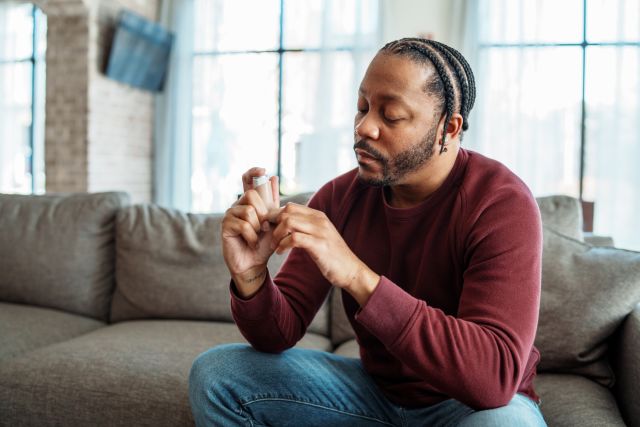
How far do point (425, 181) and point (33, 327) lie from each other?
60.3 inches

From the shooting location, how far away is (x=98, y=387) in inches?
63.6

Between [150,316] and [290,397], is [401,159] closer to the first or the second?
[290,397]

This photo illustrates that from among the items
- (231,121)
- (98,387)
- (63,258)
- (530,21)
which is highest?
(530,21)

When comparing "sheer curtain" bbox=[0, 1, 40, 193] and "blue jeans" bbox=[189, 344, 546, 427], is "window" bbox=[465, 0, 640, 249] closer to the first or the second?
"blue jeans" bbox=[189, 344, 546, 427]

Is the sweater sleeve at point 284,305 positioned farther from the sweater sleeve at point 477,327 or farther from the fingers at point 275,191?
the sweater sleeve at point 477,327

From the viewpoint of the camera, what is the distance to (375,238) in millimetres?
1315

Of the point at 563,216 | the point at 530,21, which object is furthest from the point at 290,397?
the point at 530,21

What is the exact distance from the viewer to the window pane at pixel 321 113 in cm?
514

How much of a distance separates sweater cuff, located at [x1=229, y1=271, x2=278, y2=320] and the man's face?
0.29 metres

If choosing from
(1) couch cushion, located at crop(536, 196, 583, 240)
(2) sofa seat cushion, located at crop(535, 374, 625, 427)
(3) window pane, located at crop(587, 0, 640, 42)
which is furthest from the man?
(3) window pane, located at crop(587, 0, 640, 42)

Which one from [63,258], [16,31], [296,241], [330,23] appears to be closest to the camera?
[296,241]

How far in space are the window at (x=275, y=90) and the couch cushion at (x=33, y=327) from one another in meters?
3.11

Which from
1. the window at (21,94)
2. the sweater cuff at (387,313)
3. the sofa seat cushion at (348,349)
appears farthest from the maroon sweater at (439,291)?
the window at (21,94)

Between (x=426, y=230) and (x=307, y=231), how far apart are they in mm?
342
